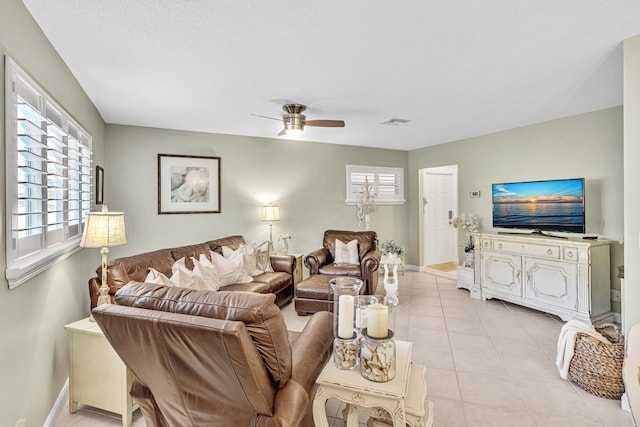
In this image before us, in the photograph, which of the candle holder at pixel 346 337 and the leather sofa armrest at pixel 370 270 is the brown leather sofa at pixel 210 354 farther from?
the leather sofa armrest at pixel 370 270

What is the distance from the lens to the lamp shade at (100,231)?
2229mm

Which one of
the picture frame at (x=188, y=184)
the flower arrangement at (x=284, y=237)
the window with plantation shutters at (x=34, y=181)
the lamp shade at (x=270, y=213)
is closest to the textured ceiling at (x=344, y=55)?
the window with plantation shutters at (x=34, y=181)

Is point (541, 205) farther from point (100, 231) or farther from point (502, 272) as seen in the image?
point (100, 231)

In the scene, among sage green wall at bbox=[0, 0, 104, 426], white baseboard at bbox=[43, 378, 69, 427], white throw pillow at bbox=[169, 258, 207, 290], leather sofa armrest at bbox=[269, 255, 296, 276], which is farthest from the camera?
Answer: leather sofa armrest at bbox=[269, 255, 296, 276]

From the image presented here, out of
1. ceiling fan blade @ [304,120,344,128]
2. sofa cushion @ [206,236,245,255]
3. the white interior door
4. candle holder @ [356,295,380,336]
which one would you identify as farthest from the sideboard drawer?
sofa cushion @ [206,236,245,255]

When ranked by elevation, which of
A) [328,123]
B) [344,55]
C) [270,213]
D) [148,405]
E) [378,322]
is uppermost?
[344,55]

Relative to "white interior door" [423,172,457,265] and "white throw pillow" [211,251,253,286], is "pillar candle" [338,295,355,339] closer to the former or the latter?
"white throw pillow" [211,251,253,286]

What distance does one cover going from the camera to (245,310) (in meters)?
1.30

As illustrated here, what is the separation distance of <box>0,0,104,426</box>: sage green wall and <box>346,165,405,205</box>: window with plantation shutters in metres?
4.26

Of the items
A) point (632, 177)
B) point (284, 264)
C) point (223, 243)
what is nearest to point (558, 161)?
point (632, 177)

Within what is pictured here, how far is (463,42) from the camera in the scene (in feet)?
7.12

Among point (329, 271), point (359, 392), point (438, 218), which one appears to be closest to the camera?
point (359, 392)

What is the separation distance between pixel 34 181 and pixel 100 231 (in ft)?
1.60

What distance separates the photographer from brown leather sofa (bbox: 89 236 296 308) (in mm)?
2621
